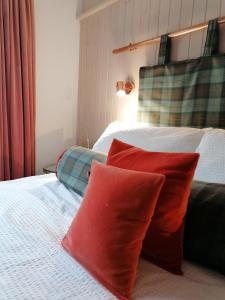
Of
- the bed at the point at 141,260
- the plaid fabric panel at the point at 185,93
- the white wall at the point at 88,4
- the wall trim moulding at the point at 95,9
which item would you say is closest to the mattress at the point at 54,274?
the bed at the point at 141,260

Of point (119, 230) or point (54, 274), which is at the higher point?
point (119, 230)

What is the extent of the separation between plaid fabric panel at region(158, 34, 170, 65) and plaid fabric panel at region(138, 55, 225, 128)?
54mm

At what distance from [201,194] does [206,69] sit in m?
0.95

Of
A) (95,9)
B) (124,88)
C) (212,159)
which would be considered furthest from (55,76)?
(212,159)

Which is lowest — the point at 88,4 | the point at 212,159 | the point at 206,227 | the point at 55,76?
the point at 206,227

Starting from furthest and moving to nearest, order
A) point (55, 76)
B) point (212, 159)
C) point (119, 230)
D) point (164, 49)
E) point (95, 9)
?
1. point (55, 76)
2. point (95, 9)
3. point (164, 49)
4. point (212, 159)
5. point (119, 230)

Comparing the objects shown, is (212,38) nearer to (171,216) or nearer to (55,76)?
(171,216)

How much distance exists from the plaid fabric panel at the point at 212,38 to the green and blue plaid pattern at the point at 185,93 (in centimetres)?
5

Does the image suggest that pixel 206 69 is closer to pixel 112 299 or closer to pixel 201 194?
pixel 201 194

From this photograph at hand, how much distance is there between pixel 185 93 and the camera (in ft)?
5.30

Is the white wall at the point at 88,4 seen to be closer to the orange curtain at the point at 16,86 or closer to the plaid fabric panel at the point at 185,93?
the orange curtain at the point at 16,86

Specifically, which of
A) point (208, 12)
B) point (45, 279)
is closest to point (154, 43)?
point (208, 12)

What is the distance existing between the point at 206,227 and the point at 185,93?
3.47 feet

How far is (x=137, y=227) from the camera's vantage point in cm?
71
